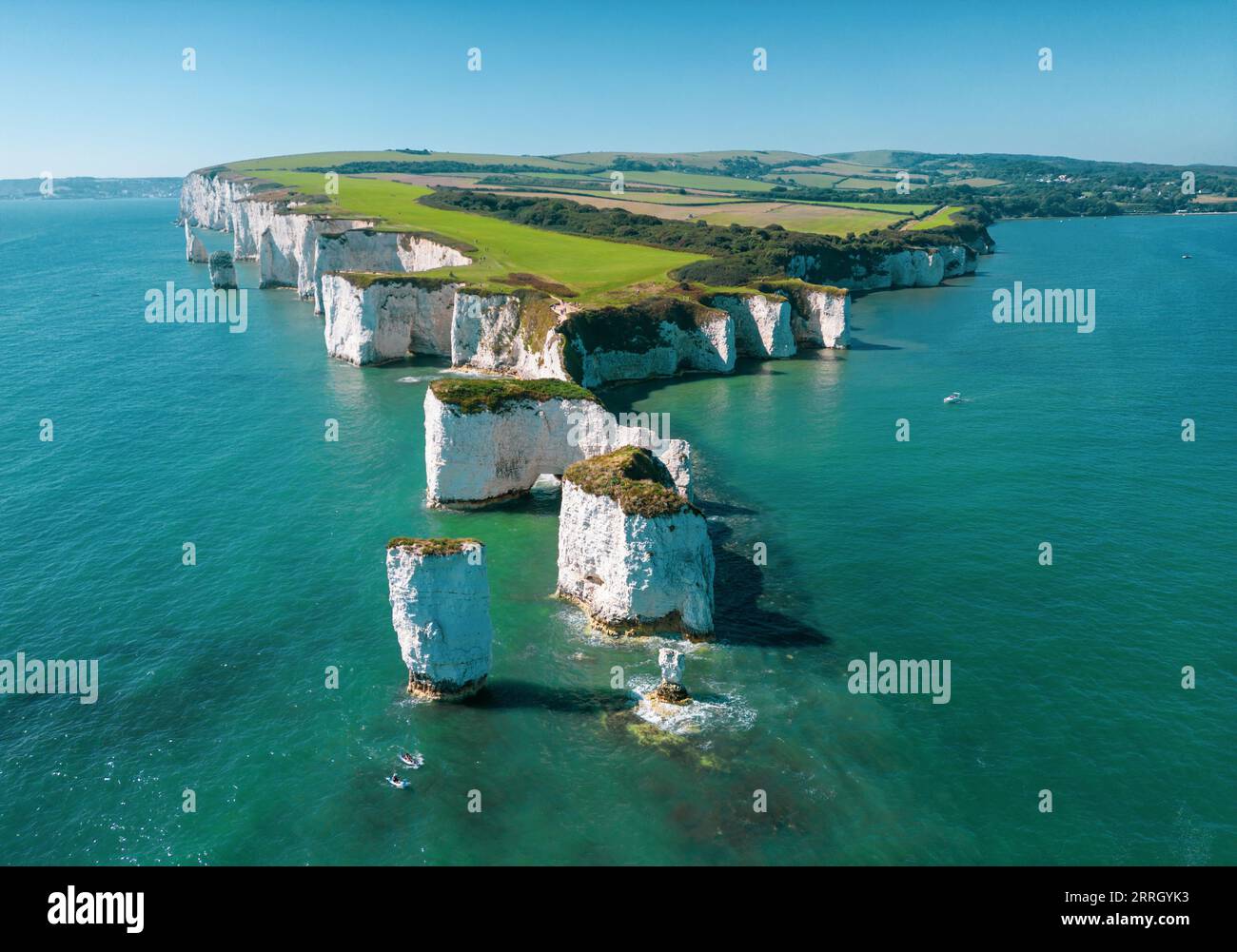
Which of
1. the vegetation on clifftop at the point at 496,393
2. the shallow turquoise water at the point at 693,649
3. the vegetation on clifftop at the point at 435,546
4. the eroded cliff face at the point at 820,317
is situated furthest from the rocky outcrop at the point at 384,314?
the vegetation on clifftop at the point at 435,546

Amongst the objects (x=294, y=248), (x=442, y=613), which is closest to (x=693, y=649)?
(x=442, y=613)

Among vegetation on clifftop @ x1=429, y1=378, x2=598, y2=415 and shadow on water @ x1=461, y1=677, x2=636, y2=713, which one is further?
vegetation on clifftop @ x1=429, y1=378, x2=598, y2=415

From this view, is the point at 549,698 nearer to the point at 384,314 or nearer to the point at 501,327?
the point at 501,327

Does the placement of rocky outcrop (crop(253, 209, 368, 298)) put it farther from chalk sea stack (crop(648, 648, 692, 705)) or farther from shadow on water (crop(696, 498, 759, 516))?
chalk sea stack (crop(648, 648, 692, 705))

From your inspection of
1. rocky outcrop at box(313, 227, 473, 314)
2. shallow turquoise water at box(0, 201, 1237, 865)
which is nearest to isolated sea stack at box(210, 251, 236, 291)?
rocky outcrop at box(313, 227, 473, 314)

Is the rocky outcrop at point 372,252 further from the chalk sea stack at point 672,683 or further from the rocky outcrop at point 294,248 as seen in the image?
the chalk sea stack at point 672,683
